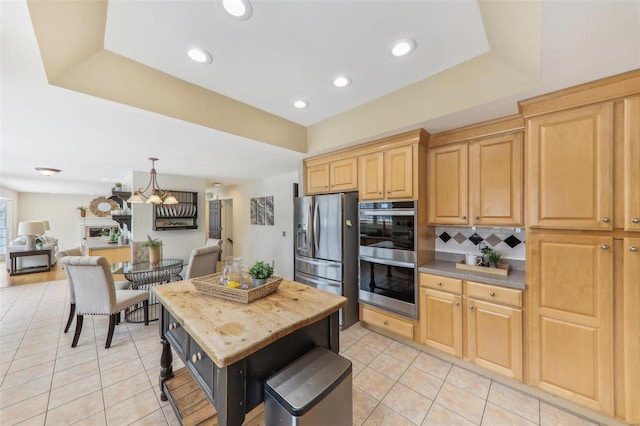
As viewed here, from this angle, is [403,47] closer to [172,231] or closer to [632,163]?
[632,163]

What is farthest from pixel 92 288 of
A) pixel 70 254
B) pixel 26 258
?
pixel 26 258

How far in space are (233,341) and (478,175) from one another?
2460 millimetres

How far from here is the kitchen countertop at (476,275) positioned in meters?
1.97

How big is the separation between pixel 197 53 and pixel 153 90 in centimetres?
51

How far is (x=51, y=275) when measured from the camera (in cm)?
554

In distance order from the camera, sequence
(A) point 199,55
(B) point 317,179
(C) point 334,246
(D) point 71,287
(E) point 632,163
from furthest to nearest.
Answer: (B) point 317,179, (C) point 334,246, (D) point 71,287, (A) point 199,55, (E) point 632,163

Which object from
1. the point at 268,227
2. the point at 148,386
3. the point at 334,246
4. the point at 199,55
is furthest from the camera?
the point at 268,227

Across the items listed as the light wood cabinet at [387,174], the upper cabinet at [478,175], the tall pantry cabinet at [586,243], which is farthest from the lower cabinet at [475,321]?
the light wood cabinet at [387,174]

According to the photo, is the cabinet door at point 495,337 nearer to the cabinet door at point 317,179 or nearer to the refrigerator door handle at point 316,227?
the refrigerator door handle at point 316,227

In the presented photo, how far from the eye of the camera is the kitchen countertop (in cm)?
197

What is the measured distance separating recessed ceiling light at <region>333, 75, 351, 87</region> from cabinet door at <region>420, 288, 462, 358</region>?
2.13 m

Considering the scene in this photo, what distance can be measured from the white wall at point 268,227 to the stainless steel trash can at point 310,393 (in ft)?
11.8

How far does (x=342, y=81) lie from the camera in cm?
217

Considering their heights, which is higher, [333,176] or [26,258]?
[333,176]
